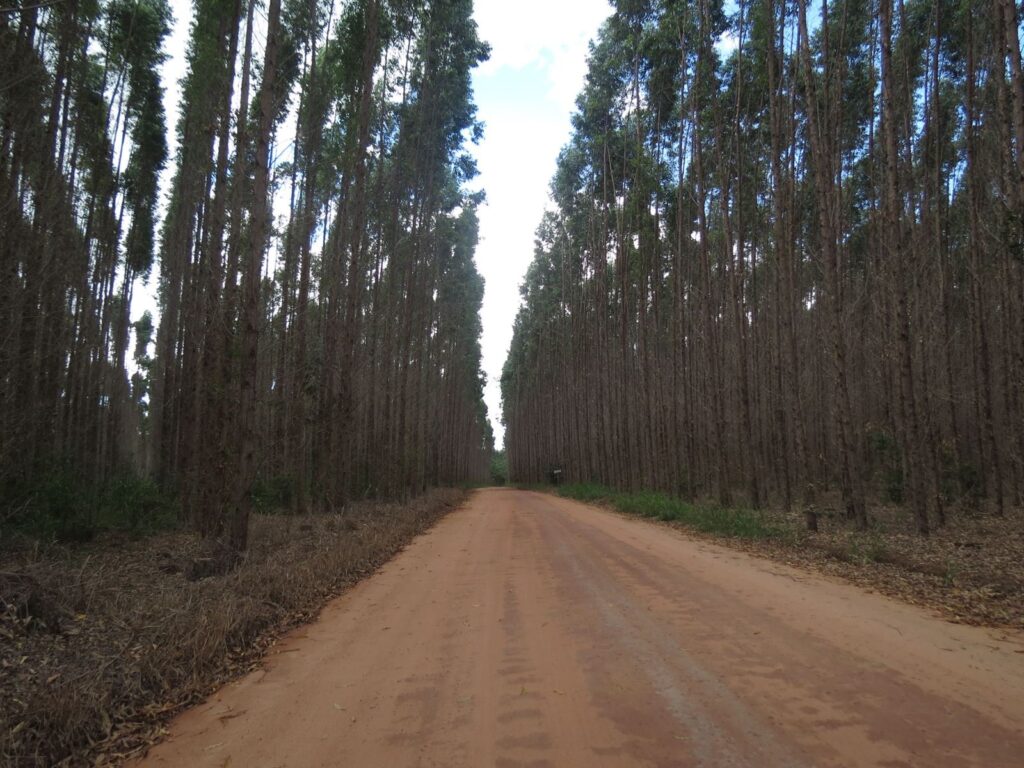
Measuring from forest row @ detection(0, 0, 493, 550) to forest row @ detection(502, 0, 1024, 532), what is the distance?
7.19m

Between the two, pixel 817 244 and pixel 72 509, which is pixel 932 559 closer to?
pixel 72 509

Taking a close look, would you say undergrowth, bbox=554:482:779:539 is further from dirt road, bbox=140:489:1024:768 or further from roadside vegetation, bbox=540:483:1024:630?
dirt road, bbox=140:489:1024:768

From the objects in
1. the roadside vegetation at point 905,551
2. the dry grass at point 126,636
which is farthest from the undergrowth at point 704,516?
the dry grass at point 126,636

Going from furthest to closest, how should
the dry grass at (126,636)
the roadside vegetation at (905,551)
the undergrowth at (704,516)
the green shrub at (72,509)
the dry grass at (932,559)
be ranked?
the undergrowth at (704,516) < the green shrub at (72,509) < the roadside vegetation at (905,551) < the dry grass at (932,559) < the dry grass at (126,636)

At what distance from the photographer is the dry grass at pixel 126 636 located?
130 inches

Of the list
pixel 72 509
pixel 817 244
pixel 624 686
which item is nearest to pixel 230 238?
pixel 72 509

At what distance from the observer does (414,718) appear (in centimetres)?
340

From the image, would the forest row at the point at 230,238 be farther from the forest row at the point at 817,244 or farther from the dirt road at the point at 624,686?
the forest row at the point at 817,244

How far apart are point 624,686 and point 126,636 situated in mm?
3984

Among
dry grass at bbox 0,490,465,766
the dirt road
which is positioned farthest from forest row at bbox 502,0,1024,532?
dry grass at bbox 0,490,465,766

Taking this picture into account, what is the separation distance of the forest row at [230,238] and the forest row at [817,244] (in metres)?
7.19

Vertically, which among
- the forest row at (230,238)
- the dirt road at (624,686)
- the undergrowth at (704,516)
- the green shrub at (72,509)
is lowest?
the undergrowth at (704,516)

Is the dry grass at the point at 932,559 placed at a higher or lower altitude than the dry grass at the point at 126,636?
lower

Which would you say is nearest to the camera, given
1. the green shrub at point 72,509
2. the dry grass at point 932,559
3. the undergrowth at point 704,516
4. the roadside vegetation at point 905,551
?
the dry grass at point 932,559
